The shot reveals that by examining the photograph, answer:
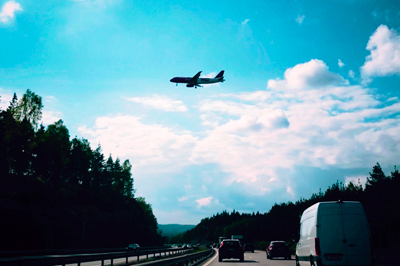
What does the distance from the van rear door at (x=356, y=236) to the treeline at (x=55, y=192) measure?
35.3 meters

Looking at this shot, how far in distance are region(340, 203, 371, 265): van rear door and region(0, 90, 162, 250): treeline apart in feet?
116

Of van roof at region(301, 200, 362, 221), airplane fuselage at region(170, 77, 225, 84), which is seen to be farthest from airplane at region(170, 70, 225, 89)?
van roof at region(301, 200, 362, 221)

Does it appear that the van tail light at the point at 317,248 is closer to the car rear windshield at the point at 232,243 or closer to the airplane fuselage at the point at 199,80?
the car rear windshield at the point at 232,243

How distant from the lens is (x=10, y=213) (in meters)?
41.6

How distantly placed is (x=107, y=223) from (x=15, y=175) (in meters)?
21.8

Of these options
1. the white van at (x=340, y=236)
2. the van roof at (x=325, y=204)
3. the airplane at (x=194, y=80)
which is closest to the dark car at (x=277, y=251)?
the van roof at (x=325, y=204)

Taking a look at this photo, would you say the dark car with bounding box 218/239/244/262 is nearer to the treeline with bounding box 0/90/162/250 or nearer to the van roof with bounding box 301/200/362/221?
the van roof with bounding box 301/200/362/221

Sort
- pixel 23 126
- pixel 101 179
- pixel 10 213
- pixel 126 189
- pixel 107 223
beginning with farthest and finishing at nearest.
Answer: pixel 126 189 < pixel 101 179 < pixel 107 223 < pixel 23 126 < pixel 10 213

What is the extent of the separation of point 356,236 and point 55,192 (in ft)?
227

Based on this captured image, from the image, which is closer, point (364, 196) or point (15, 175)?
point (15, 175)

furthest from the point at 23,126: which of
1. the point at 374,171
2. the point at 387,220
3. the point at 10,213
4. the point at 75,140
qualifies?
the point at 374,171

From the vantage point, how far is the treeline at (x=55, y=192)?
152ft

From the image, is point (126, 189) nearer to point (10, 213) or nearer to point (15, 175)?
Result: point (15, 175)

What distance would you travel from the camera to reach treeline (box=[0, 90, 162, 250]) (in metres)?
46.4
